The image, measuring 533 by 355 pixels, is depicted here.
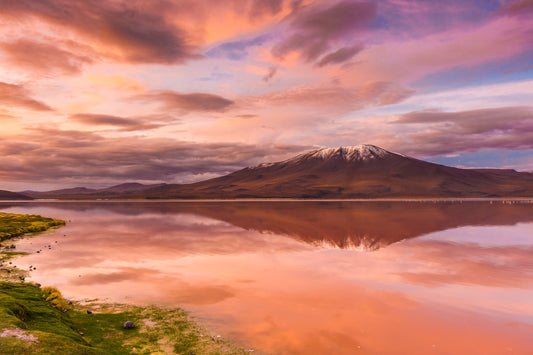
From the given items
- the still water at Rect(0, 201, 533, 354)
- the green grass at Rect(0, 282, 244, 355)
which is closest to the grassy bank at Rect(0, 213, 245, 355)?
the green grass at Rect(0, 282, 244, 355)

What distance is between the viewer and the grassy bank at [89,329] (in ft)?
37.8

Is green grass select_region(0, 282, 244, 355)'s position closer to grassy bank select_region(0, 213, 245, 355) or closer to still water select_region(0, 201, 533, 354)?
grassy bank select_region(0, 213, 245, 355)

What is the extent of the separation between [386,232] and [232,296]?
35.8 metres

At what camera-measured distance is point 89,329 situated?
51.1ft

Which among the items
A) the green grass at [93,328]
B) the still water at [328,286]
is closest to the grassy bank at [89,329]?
the green grass at [93,328]

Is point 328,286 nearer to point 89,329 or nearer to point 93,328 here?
point 93,328

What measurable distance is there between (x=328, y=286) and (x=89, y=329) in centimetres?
1495

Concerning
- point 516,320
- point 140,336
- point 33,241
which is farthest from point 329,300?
point 33,241

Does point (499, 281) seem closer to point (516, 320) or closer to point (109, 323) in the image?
point (516, 320)

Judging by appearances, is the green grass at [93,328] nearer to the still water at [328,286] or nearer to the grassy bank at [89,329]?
the grassy bank at [89,329]

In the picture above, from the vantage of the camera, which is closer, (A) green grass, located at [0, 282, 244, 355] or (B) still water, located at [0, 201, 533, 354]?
(A) green grass, located at [0, 282, 244, 355]

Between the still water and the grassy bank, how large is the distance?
4.48ft

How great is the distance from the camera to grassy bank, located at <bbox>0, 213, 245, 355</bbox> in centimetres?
1152

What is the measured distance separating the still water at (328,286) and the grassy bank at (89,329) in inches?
53.8
